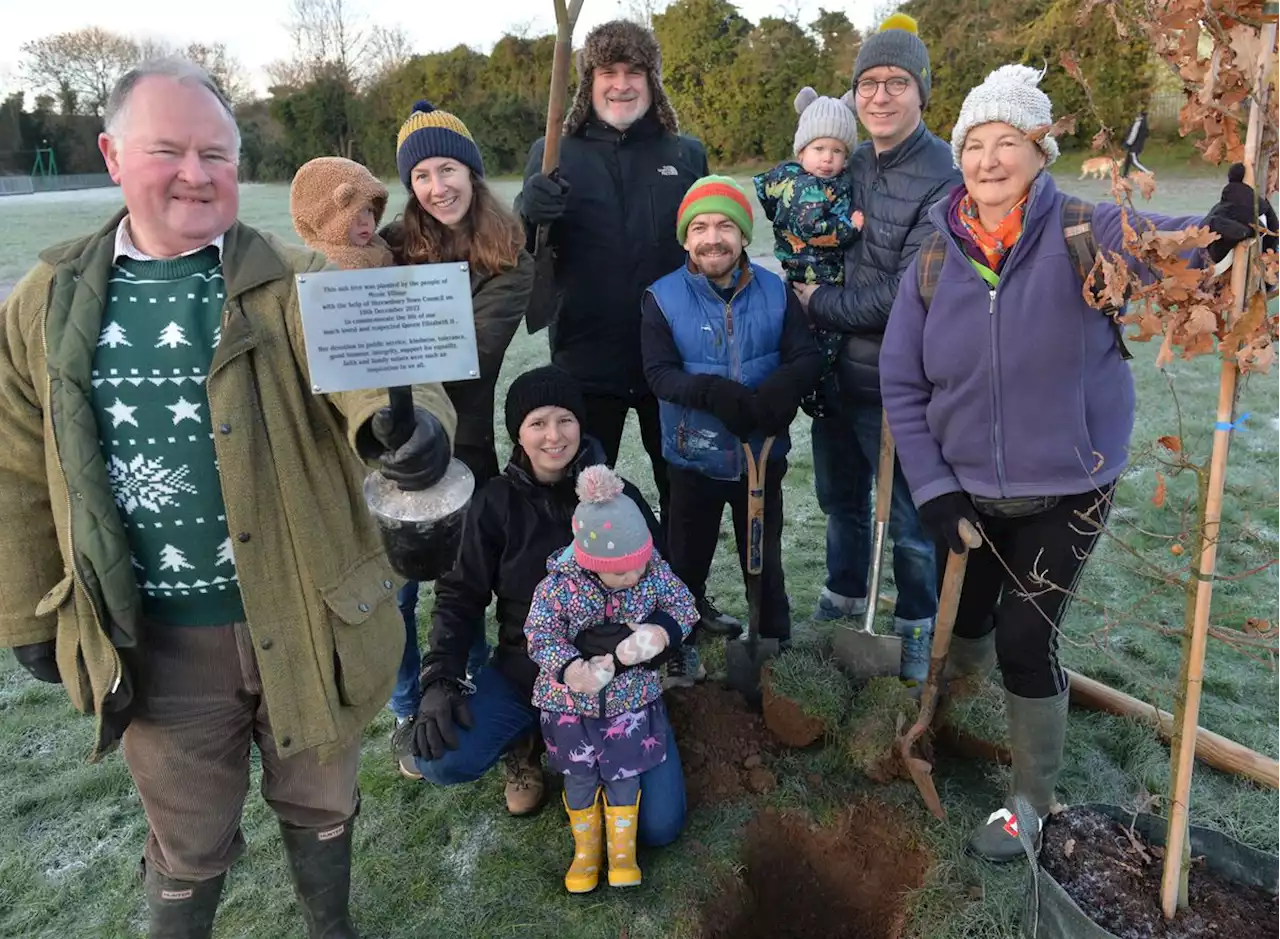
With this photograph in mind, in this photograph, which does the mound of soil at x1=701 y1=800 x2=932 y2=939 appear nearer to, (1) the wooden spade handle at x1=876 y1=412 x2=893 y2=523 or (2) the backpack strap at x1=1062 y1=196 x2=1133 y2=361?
(1) the wooden spade handle at x1=876 y1=412 x2=893 y2=523

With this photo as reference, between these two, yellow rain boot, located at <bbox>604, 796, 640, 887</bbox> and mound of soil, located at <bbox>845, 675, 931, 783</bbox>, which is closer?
yellow rain boot, located at <bbox>604, 796, 640, 887</bbox>

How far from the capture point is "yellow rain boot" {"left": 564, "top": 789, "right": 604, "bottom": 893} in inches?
107

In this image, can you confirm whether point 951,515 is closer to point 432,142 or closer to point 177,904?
point 432,142

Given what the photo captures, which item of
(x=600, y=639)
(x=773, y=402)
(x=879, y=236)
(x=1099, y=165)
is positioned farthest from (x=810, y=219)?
(x=600, y=639)

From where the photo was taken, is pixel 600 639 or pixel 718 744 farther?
pixel 718 744

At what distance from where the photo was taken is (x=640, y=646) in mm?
2627

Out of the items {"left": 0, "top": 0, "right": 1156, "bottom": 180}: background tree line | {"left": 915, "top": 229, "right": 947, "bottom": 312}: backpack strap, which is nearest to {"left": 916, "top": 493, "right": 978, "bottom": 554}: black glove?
{"left": 915, "top": 229, "right": 947, "bottom": 312}: backpack strap

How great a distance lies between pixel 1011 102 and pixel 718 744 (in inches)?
89.3

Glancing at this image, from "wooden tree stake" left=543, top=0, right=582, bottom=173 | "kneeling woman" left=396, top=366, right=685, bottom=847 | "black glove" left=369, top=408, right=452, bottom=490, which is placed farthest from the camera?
"kneeling woman" left=396, top=366, right=685, bottom=847

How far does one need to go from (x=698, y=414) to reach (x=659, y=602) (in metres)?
0.89

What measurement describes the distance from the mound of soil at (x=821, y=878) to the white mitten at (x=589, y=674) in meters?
0.77

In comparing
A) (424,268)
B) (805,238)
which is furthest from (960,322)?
(424,268)

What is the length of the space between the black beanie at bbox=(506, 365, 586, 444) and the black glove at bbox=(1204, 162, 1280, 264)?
1.86 m

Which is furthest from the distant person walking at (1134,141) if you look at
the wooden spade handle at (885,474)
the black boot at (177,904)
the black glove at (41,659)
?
the black boot at (177,904)
